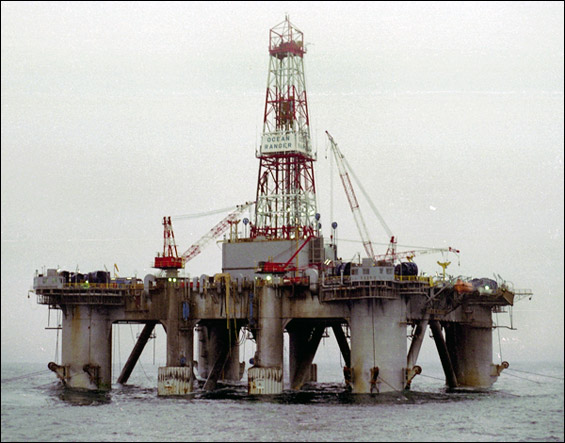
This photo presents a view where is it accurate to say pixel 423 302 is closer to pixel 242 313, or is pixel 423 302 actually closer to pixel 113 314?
pixel 242 313

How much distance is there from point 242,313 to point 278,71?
96.9ft

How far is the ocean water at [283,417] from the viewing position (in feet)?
197

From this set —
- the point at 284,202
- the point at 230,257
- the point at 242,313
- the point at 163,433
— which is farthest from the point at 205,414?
the point at 284,202

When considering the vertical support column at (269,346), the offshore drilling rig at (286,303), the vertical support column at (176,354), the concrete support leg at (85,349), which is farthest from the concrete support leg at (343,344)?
the concrete support leg at (85,349)

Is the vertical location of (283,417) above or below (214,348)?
below

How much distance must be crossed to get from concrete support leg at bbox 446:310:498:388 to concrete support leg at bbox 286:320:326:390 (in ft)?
43.8

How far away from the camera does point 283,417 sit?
221 feet

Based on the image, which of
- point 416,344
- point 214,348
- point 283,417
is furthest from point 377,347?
point 214,348

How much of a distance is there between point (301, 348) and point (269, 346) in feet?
53.2

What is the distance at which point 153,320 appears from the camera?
8794 centimetres

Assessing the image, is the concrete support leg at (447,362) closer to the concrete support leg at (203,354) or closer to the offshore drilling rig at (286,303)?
the offshore drilling rig at (286,303)

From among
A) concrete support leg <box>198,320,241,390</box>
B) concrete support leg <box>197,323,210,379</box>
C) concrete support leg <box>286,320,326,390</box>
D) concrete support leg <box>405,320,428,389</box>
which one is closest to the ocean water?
concrete support leg <box>405,320,428,389</box>

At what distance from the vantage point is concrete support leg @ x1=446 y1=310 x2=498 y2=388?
9331cm

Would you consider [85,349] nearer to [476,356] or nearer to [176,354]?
[176,354]
